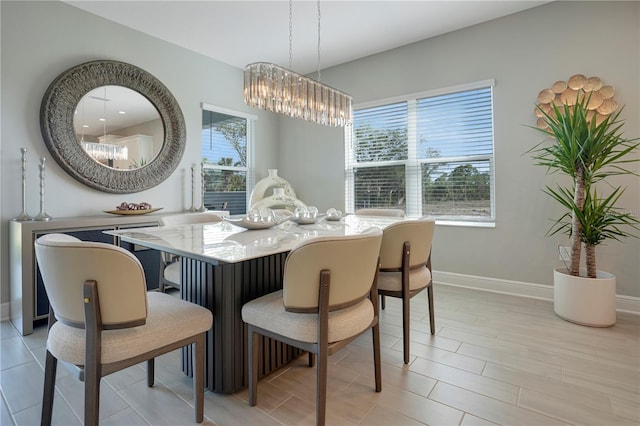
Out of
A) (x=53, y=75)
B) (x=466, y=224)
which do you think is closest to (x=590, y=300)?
(x=466, y=224)

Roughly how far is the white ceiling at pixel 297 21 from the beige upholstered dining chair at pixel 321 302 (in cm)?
266

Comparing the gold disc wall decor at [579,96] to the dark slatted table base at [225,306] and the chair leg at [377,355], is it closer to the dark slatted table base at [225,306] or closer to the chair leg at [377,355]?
the chair leg at [377,355]

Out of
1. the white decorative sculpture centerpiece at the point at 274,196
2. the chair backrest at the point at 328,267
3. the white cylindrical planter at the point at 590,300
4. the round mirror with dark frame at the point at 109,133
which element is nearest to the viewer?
the chair backrest at the point at 328,267

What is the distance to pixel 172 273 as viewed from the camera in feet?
7.04

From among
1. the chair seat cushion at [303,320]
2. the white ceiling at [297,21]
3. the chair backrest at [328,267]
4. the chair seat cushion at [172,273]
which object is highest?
the white ceiling at [297,21]

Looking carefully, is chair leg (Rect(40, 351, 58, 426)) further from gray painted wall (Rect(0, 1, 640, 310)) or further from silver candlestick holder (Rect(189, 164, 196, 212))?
silver candlestick holder (Rect(189, 164, 196, 212))

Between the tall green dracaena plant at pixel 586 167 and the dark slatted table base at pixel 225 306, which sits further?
the tall green dracaena plant at pixel 586 167

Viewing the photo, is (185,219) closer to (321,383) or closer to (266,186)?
(321,383)

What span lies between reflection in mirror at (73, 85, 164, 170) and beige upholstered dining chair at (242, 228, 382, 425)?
266cm

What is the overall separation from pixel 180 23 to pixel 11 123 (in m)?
1.77

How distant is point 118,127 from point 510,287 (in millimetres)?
4348

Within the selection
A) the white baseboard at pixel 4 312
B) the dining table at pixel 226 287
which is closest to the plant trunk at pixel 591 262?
the dining table at pixel 226 287

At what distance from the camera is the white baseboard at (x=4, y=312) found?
2623 millimetres

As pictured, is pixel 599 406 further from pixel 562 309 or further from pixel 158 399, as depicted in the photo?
pixel 158 399
